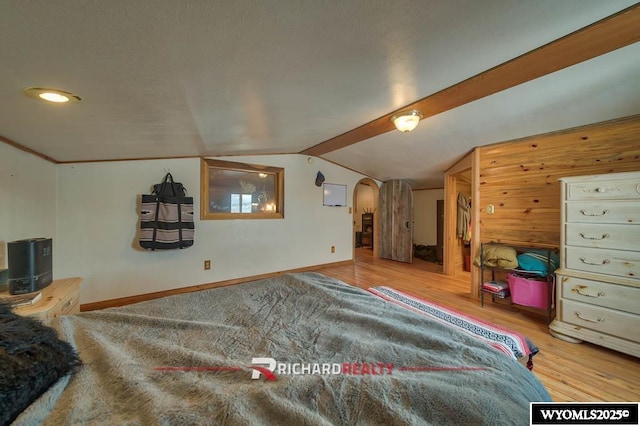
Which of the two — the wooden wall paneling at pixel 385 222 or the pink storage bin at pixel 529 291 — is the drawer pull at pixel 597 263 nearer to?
the pink storage bin at pixel 529 291

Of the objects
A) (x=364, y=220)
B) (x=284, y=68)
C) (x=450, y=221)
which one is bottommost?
(x=364, y=220)

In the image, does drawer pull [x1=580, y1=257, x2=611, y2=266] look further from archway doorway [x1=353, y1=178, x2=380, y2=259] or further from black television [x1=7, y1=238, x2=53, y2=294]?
archway doorway [x1=353, y1=178, x2=380, y2=259]

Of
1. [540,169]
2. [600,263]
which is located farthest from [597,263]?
[540,169]

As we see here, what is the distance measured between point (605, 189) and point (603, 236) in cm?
39

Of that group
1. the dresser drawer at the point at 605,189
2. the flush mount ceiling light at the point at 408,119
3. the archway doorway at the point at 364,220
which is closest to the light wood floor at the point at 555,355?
the dresser drawer at the point at 605,189

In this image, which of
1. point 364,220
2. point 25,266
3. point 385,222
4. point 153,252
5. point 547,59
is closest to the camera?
point 547,59

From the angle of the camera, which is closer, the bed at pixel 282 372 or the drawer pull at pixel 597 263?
the bed at pixel 282 372

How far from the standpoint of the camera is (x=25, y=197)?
6.97ft

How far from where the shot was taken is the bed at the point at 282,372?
63 cm

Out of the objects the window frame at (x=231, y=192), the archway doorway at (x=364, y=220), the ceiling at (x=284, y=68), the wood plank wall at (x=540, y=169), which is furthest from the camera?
the archway doorway at (x=364, y=220)

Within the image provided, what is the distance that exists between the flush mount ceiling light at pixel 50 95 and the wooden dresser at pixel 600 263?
3671 millimetres

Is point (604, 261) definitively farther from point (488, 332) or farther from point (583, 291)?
point (488, 332)

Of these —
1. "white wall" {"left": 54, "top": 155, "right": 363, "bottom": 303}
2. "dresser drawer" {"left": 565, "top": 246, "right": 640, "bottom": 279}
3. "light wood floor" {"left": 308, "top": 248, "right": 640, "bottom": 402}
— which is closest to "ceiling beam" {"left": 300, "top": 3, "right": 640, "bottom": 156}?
"dresser drawer" {"left": 565, "top": 246, "right": 640, "bottom": 279}

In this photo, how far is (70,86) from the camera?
3.93ft
